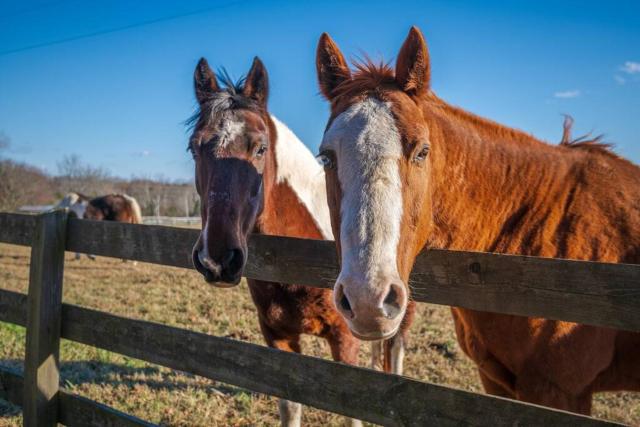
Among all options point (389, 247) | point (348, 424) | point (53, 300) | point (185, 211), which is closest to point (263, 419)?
point (348, 424)

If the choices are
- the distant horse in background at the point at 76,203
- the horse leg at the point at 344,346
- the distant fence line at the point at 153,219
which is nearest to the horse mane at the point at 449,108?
the horse leg at the point at 344,346

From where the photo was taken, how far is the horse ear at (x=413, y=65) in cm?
216

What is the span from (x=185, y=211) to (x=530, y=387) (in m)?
50.3

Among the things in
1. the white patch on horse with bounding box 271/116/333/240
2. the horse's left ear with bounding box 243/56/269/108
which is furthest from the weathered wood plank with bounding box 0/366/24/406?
the horse's left ear with bounding box 243/56/269/108

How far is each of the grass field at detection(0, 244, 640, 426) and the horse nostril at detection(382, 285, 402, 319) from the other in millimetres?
2907

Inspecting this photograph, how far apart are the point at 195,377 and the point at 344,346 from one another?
7.69 ft

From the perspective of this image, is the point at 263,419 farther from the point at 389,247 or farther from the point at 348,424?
the point at 389,247

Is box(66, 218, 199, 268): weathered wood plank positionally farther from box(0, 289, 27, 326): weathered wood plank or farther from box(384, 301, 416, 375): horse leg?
box(384, 301, 416, 375): horse leg

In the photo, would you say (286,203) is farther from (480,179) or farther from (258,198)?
(480,179)

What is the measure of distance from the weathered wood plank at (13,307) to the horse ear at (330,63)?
2677mm

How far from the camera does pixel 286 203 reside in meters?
3.67

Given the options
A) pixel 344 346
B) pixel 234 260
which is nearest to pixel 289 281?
pixel 234 260

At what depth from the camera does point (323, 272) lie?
7.22 feet

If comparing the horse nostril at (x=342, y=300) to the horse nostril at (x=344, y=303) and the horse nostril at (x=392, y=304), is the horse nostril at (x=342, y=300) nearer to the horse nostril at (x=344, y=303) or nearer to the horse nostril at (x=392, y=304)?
the horse nostril at (x=344, y=303)
